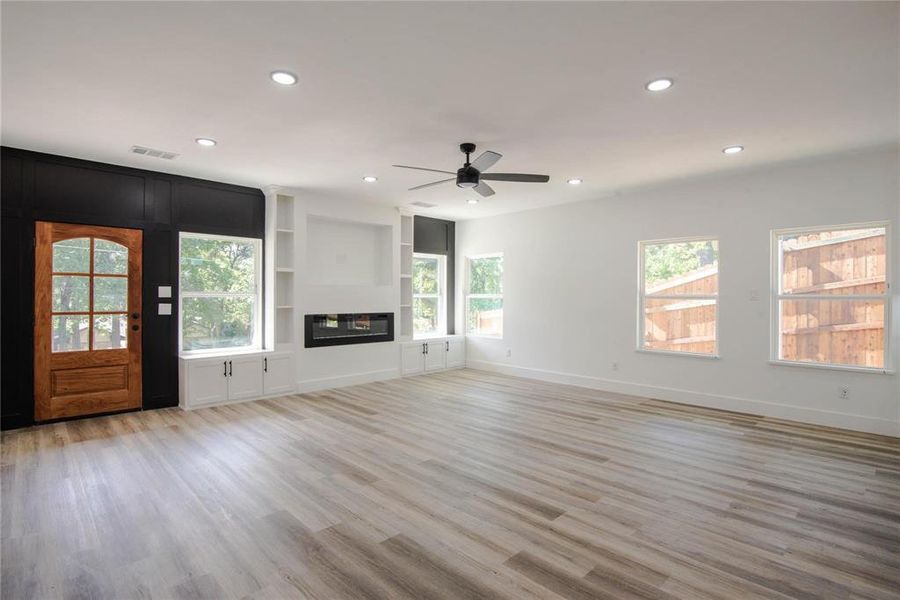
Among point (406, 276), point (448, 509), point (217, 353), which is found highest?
point (406, 276)

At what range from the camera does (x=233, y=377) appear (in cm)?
570

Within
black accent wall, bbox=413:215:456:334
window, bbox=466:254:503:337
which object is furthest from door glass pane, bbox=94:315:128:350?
window, bbox=466:254:503:337

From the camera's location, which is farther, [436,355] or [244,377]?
[436,355]

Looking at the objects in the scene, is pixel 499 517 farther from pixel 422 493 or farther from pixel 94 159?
pixel 94 159

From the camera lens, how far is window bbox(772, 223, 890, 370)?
459 cm

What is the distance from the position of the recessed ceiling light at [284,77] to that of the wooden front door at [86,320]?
3411 mm

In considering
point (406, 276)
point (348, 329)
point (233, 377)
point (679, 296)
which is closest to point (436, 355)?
point (406, 276)

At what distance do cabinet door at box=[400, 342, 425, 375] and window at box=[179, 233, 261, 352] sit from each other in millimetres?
2279

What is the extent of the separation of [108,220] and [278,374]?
2.61 meters

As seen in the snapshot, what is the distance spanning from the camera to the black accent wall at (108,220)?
14.8ft

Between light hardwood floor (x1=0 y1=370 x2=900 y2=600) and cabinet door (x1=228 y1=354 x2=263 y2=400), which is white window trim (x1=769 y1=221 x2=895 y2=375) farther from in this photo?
cabinet door (x1=228 y1=354 x2=263 y2=400)

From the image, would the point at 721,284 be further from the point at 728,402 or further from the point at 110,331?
the point at 110,331

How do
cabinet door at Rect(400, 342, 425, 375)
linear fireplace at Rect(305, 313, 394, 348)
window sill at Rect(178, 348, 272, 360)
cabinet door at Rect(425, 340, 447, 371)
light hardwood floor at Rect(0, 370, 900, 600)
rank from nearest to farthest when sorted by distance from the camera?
light hardwood floor at Rect(0, 370, 900, 600) < window sill at Rect(178, 348, 272, 360) < linear fireplace at Rect(305, 313, 394, 348) < cabinet door at Rect(400, 342, 425, 375) < cabinet door at Rect(425, 340, 447, 371)

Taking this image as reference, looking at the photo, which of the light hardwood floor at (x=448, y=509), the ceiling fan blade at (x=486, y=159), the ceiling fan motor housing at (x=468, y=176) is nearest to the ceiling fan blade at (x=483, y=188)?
the ceiling fan motor housing at (x=468, y=176)
